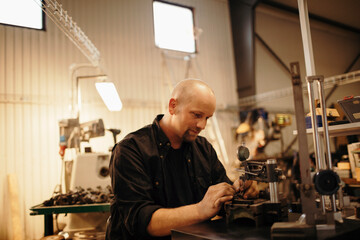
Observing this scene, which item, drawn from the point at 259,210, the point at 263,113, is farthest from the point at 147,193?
the point at 263,113

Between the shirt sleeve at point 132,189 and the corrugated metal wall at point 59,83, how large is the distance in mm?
2691

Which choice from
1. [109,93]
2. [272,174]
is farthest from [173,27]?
[272,174]

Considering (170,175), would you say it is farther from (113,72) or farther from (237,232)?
(113,72)

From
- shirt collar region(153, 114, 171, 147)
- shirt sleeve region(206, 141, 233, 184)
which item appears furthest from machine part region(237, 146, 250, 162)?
shirt sleeve region(206, 141, 233, 184)

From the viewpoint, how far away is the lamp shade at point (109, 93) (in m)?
A: 2.88

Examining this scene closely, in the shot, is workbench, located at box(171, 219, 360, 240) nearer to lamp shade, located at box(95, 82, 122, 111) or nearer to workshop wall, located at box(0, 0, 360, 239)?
lamp shade, located at box(95, 82, 122, 111)

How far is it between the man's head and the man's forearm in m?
0.46

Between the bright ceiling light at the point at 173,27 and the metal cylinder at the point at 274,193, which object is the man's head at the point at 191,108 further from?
the bright ceiling light at the point at 173,27

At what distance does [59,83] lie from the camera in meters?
4.20

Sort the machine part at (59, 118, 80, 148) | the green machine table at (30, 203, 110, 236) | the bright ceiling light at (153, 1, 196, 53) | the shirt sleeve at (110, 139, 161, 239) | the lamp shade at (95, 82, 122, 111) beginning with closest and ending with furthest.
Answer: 1. the shirt sleeve at (110, 139, 161, 239)
2. the green machine table at (30, 203, 110, 236)
3. the lamp shade at (95, 82, 122, 111)
4. the machine part at (59, 118, 80, 148)
5. the bright ceiling light at (153, 1, 196, 53)

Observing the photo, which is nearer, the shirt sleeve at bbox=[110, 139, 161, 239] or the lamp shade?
the shirt sleeve at bbox=[110, 139, 161, 239]

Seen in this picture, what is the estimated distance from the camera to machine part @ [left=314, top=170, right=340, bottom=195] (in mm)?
909

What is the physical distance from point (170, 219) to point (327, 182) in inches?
24.4

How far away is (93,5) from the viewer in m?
4.61
